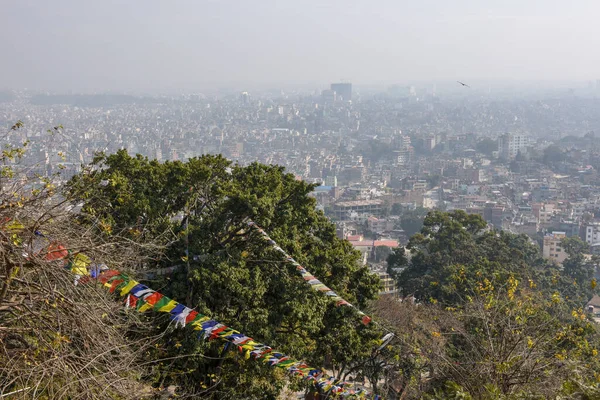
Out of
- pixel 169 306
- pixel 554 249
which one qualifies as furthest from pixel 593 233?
pixel 169 306

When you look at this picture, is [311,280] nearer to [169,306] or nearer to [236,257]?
[236,257]

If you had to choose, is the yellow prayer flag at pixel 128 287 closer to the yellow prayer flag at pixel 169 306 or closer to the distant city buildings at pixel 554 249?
the yellow prayer flag at pixel 169 306

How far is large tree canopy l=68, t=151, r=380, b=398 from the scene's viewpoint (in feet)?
18.7

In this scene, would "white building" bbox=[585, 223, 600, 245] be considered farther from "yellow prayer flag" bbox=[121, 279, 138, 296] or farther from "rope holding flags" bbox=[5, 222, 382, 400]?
"yellow prayer flag" bbox=[121, 279, 138, 296]

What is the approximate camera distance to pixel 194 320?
15.8 feet

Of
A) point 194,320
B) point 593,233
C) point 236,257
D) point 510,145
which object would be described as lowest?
point 593,233

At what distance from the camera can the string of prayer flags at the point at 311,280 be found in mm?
5555

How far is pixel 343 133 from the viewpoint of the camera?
87688 millimetres

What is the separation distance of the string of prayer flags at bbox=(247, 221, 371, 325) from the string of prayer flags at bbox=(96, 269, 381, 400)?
0.57 metres

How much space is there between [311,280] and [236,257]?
716 millimetres

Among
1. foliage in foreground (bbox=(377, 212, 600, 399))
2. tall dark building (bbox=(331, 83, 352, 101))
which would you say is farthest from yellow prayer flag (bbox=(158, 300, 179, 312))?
tall dark building (bbox=(331, 83, 352, 101))

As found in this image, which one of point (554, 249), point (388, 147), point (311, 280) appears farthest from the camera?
point (388, 147)

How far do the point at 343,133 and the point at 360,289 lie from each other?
81.3 m

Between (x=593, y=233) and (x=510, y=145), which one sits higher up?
(x=510, y=145)
